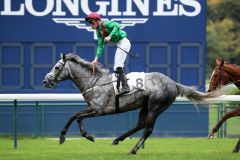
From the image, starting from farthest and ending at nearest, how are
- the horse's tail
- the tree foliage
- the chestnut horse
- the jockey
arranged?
1. the tree foliage
2. the chestnut horse
3. the horse's tail
4. the jockey

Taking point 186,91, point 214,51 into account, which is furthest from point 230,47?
point 186,91

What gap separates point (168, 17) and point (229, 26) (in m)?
27.0

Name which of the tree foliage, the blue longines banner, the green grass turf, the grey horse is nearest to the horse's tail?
the grey horse

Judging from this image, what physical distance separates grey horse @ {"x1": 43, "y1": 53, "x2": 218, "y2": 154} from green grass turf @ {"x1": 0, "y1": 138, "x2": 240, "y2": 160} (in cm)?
48

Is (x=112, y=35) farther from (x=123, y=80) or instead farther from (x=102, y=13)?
(x=102, y=13)

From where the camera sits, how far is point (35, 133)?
1560cm

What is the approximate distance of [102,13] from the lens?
607 inches

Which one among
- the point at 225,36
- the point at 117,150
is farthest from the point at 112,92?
the point at 225,36

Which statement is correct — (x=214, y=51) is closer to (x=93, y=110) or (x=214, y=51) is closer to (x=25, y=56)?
(x=25, y=56)

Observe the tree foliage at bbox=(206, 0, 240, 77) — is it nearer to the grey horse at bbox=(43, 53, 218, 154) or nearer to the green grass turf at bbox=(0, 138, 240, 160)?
the green grass turf at bbox=(0, 138, 240, 160)

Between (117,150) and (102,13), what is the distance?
3.60 m

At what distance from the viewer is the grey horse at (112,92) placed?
11500mm

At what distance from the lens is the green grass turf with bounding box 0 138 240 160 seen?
11031mm

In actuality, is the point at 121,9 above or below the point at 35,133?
above
